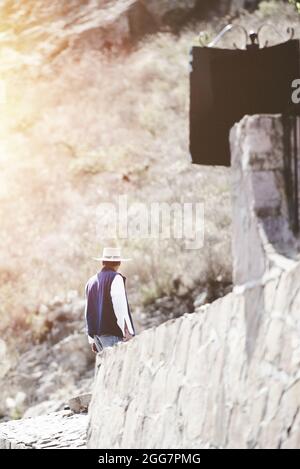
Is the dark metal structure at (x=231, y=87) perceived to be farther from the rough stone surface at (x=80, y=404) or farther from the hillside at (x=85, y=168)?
the hillside at (x=85, y=168)

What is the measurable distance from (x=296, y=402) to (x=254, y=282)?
2.74ft

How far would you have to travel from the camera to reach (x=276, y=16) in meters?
26.9

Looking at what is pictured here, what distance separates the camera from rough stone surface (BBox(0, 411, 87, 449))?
919 centimetres

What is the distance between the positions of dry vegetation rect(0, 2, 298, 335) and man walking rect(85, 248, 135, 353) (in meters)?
8.78

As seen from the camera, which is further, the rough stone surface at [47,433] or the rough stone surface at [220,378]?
the rough stone surface at [47,433]

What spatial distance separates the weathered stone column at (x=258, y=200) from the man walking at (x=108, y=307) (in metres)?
3.79

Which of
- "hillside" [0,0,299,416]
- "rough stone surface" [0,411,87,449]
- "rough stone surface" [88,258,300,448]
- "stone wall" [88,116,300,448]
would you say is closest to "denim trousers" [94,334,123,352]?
"rough stone surface" [0,411,87,449]

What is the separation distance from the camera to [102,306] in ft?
28.9

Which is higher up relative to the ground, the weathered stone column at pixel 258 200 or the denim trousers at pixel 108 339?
the weathered stone column at pixel 258 200

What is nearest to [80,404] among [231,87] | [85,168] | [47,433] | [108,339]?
[47,433]

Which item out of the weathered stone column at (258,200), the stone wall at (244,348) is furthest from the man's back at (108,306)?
the weathered stone column at (258,200)

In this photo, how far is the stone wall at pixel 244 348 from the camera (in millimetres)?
4184

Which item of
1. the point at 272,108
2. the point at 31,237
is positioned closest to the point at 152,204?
the point at 31,237

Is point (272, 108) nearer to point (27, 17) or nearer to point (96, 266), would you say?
point (96, 266)
